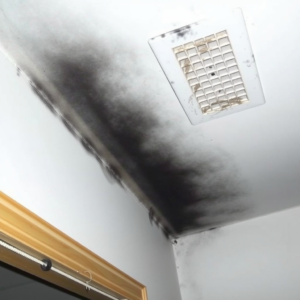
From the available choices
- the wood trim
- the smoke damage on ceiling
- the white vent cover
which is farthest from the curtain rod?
the white vent cover

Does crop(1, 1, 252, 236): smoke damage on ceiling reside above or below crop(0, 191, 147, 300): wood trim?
above

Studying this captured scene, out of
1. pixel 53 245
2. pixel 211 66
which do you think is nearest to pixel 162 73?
pixel 211 66

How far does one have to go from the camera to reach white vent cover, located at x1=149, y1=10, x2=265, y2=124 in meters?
1.04

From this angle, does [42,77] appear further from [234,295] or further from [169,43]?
[234,295]

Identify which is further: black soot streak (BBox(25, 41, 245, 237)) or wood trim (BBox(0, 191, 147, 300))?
black soot streak (BBox(25, 41, 245, 237))

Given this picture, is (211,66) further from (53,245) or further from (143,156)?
(53,245)

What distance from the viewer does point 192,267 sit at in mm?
2250

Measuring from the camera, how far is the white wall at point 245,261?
6.77 ft

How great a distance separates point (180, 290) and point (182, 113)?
1.29 metres

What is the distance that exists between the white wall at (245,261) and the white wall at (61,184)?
0.56 m

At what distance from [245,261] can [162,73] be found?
4.72 ft

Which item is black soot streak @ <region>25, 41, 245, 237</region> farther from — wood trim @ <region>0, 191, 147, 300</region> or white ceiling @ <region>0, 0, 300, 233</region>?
wood trim @ <region>0, 191, 147, 300</region>

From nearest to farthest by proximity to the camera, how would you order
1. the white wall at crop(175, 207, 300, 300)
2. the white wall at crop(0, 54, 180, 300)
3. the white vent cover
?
1. the white wall at crop(0, 54, 180, 300)
2. the white vent cover
3. the white wall at crop(175, 207, 300, 300)

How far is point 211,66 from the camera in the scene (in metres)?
1.15
